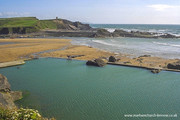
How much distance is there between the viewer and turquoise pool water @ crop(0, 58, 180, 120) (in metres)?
13.2

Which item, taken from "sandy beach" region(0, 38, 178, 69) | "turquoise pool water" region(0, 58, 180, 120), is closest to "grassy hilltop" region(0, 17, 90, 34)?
"sandy beach" region(0, 38, 178, 69)

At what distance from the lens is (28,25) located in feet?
321

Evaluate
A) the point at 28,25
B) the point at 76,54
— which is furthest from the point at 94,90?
the point at 28,25

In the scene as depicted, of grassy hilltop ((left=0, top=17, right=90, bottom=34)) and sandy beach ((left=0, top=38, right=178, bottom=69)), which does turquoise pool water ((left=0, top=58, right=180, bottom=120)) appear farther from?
grassy hilltop ((left=0, top=17, right=90, bottom=34))

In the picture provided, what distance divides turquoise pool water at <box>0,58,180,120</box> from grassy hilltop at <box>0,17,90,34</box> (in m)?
69.5

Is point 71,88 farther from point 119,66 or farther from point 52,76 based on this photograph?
point 119,66

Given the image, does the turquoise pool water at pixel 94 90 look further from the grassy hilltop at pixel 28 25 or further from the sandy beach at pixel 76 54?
the grassy hilltop at pixel 28 25

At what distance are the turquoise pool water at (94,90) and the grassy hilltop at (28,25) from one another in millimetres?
69481

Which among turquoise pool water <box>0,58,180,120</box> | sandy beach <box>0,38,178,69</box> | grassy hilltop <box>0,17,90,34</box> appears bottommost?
turquoise pool water <box>0,58,180,120</box>

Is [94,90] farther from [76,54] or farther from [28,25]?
[28,25]

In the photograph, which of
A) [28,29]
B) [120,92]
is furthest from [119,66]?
[28,29]

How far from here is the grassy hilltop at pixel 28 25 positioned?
289 ft

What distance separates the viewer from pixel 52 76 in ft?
70.5

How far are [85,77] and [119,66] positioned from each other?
6985mm
